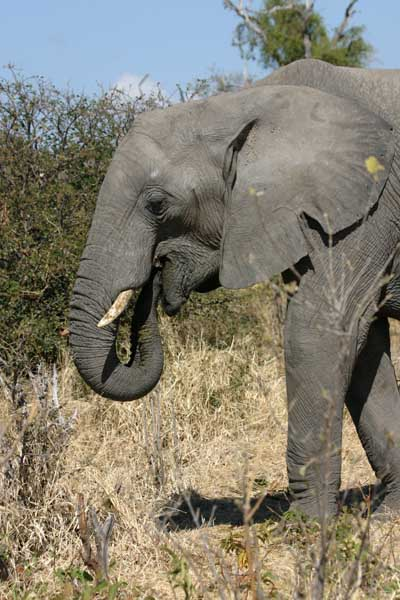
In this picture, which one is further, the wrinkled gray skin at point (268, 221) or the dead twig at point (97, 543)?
the wrinkled gray skin at point (268, 221)

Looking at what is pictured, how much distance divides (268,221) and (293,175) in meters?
0.23

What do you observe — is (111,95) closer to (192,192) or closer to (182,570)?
(192,192)

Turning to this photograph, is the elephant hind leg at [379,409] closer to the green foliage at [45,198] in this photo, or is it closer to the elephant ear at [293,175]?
the elephant ear at [293,175]

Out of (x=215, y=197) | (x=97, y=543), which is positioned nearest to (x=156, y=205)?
(x=215, y=197)

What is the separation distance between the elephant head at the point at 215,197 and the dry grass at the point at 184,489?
549 millimetres

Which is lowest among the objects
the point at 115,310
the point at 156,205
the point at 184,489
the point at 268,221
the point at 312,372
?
the point at 184,489

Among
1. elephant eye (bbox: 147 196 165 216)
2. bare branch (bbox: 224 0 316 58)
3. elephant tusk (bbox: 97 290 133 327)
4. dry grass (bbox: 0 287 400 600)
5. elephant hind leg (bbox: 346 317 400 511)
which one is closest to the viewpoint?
dry grass (bbox: 0 287 400 600)

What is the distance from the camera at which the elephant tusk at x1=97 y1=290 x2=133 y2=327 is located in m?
4.49

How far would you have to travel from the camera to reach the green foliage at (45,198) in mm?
7609

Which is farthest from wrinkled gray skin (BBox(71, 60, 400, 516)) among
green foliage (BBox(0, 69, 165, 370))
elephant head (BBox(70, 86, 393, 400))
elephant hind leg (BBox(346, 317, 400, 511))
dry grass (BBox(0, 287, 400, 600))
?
green foliage (BBox(0, 69, 165, 370))

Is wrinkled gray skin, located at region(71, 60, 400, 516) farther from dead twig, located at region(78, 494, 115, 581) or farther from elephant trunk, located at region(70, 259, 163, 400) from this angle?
dead twig, located at region(78, 494, 115, 581)

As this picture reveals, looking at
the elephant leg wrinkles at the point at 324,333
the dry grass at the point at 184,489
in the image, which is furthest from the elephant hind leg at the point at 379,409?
the elephant leg wrinkles at the point at 324,333

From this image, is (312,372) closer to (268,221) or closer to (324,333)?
(324,333)

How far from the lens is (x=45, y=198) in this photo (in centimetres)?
796
